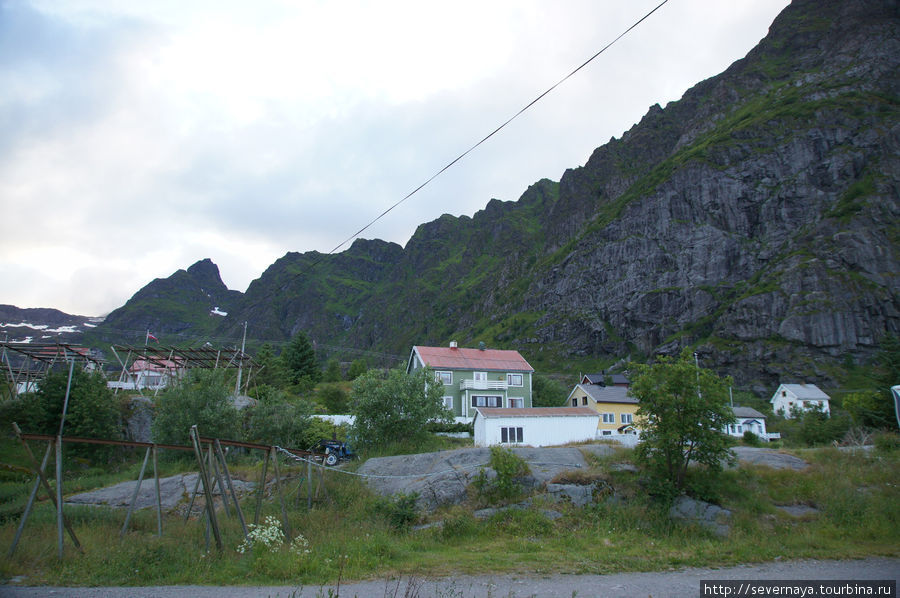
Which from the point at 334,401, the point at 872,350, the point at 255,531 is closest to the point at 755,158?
the point at 872,350

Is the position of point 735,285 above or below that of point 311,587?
above

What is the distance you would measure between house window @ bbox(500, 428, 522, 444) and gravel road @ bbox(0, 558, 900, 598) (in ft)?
67.4

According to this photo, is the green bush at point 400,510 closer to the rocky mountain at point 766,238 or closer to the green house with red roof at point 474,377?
the green house with red roof at point 474,377

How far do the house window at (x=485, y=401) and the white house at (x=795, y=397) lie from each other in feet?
176

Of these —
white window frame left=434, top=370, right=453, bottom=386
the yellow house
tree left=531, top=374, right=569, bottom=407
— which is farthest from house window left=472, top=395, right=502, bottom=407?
the yellow house

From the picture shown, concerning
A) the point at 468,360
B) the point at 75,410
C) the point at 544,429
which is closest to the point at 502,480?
the point at 544,429

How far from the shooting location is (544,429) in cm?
3375

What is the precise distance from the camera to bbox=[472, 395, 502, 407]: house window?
51.0 m

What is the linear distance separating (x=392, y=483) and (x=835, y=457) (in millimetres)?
19782

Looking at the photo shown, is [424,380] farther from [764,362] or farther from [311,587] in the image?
[764,362]

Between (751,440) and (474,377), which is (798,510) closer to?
(751,440)

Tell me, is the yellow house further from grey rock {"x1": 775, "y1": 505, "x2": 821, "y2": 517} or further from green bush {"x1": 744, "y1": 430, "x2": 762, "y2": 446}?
grey rock {"x1": 775, "y1": 505, "x2": 821, "y2": 517}

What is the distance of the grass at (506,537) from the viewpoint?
11.0 m

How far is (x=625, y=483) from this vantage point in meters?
20.5
